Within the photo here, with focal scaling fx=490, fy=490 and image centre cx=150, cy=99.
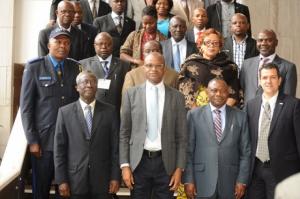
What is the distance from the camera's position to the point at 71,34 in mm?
5633

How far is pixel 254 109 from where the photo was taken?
13.8ft

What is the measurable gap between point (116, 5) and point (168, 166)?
310 cm

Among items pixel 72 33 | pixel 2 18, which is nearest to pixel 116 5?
pixel 72 33

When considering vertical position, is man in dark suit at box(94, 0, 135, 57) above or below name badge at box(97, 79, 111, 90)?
above

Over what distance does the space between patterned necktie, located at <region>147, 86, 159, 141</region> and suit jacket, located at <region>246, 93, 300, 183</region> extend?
2.79ft

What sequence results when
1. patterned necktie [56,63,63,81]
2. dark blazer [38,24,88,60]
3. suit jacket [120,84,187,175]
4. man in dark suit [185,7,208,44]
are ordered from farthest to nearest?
man in dark suit [185,7,208,44] < dark blazer [38,24,88,60] < patterned necktie [56,63,63,81] < suit jacket [120,84,187,175]

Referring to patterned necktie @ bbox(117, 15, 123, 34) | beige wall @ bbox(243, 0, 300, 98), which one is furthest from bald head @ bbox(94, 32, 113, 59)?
beige wall @ bbox(243, 0, 300, 98)

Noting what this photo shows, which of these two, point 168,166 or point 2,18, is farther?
point 2,18


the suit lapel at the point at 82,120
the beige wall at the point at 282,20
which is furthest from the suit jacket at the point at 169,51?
the beige wall at the point at 282,20

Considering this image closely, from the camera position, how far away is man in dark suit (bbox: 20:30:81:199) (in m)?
4.40

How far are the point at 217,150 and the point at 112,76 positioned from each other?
1.50 m

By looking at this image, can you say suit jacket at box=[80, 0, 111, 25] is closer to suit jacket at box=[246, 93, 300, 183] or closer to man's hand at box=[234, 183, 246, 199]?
suit jacket at box=[246, 93, 300, 183]

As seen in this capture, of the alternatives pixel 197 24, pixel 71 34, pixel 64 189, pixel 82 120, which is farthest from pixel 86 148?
pixel 197 24

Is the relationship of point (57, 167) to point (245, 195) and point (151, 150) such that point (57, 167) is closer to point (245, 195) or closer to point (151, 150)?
point (151, 150)
